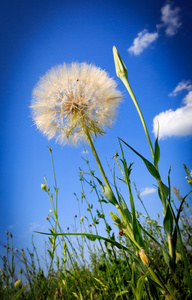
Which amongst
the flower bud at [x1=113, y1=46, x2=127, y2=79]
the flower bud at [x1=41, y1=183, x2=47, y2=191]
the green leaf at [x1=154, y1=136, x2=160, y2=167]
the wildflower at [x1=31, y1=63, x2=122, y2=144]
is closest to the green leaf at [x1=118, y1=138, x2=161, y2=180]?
the green leaf at [x1=154, y1=136, x2=160, y2=167]

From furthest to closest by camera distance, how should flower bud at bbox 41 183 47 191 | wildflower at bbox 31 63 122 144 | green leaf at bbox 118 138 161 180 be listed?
1. flower bud at bbox 41 183 47 191
2. wildflower at bbox 31 63 122 144
3. green leaf at bbox 118 138 161 180

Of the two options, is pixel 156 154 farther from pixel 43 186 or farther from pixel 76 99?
pixel 43 186

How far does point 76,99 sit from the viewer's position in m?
1.63

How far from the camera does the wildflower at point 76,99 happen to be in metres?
1.58

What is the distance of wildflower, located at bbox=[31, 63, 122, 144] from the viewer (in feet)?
5.20

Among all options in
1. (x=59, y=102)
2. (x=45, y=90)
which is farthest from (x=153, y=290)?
(x=45, y=90)

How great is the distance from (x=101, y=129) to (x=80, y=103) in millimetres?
298

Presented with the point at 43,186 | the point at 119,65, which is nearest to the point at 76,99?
the point at 119,65

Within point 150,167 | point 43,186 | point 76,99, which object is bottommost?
point 150,167

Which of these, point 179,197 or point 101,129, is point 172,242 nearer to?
point 101,129

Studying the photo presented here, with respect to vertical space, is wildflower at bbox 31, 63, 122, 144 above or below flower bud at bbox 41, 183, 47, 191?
above

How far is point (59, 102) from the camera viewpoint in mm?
1696

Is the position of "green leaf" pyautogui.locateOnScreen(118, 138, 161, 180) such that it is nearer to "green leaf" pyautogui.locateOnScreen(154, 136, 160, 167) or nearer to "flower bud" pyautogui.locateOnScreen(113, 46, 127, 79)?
"green leaf" pyautogui.locateOnScreen(154, 136, 160, 167)

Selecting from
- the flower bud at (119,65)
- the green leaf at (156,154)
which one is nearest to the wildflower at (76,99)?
the flower bud at (119,65)
